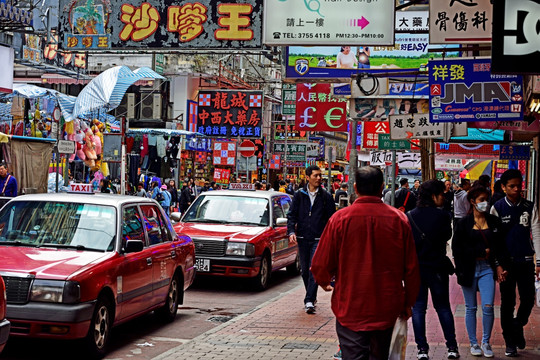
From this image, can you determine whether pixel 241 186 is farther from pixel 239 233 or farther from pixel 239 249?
pixel 239 249

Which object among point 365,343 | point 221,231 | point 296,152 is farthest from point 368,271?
point 296,152

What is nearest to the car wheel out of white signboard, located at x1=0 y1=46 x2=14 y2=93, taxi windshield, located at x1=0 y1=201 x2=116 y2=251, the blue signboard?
the blue signboard

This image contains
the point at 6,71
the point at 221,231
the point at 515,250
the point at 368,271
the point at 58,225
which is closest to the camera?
the point at 368,271

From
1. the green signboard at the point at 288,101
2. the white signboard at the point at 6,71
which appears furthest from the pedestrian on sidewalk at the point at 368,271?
the green signboard at the point at 288,101

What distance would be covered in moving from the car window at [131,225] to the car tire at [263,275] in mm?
4392

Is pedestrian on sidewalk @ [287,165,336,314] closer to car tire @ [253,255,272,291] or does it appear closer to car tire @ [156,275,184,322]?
car tire @ [156,275,184,322]

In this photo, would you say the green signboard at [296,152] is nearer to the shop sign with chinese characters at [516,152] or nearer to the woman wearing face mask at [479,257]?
the shop sign with chinese characters at [516,152]

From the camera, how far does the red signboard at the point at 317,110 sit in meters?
28.1

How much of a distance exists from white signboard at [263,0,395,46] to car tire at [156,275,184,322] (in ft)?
12.2

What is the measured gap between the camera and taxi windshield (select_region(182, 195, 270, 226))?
47.2 feet

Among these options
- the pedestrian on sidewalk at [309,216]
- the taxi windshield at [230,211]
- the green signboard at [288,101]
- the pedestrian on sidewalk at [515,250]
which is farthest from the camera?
the green signboard at [288,101]

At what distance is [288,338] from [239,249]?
4195mm

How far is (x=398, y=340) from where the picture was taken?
17.7ft

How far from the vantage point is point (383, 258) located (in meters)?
5.19
